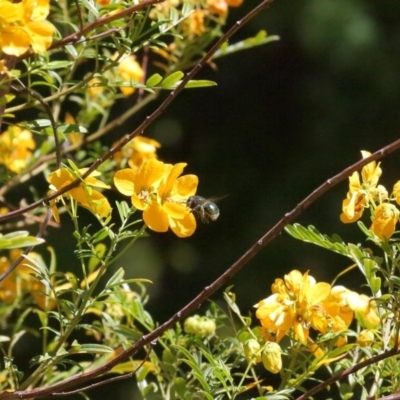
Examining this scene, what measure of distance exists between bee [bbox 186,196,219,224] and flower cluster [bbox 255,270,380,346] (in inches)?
7.5

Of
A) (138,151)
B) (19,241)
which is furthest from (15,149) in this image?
(19,241)

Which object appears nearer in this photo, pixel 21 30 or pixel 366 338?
pixel 21 30

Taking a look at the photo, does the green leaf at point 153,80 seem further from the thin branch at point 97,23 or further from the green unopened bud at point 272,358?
the green unopened bud at point 272,358

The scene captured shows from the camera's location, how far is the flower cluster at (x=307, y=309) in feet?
2.44

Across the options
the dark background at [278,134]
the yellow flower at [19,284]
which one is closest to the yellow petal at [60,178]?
the yellow flower at [19,284]

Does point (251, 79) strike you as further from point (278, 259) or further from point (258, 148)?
point (278, 259)

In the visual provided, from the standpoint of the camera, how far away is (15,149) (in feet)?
4.03

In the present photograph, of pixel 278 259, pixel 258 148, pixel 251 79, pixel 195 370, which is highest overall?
pixel 195 370

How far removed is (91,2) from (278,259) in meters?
2.65

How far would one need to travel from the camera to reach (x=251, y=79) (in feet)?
12.7

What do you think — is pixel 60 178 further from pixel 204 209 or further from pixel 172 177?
pixel 204 209

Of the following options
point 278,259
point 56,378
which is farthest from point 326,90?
point 56,378

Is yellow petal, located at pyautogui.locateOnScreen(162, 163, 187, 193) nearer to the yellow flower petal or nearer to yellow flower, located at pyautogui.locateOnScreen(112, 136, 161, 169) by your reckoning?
the yellow flower petal

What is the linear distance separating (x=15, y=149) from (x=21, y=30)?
616 millimetres
